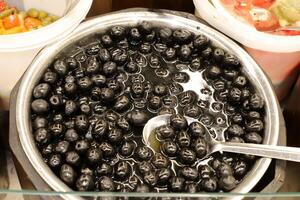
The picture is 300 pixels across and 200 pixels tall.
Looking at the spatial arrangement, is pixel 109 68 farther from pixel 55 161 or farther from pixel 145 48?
pixel 55 161

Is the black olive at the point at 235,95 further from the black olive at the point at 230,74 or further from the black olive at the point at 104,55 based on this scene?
the black olive at the point at 104,55

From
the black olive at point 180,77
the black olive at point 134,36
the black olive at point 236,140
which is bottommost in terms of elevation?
the black olive at point 236,140

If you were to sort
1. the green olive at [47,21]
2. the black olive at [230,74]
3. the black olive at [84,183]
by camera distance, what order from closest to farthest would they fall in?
the black olive at [84,183] → the black olive at [230,74] → the green olive at [47,21]

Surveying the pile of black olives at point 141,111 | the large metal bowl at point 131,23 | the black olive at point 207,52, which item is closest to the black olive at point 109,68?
the pile of black olives at point 141,111

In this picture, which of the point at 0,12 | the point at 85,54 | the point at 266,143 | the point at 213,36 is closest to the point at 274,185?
the point at 266,143

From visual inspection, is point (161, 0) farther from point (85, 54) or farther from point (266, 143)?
point (266, 143)

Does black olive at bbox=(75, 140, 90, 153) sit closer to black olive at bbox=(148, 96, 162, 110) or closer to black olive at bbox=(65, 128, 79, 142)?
black olive at bbox=(65, 128, 79, 142)

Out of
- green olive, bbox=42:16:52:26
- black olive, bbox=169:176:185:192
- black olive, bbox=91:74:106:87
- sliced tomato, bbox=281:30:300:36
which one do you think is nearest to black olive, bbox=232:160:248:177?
black olive, bbox=169:176:185:192

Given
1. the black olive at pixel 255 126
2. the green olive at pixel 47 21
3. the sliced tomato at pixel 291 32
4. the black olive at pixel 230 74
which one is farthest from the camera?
the green olive at pixel 47 21
